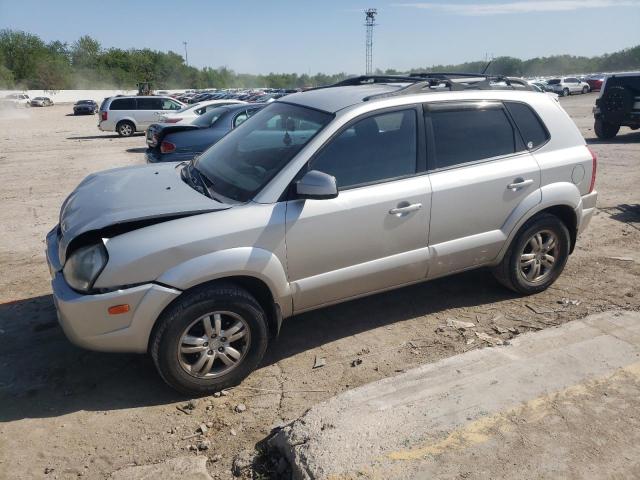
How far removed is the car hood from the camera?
3.16m

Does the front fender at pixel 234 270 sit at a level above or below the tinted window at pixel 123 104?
below

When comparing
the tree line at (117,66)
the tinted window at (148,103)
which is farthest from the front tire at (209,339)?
the tree line at (117,66)

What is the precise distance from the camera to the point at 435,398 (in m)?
3.18

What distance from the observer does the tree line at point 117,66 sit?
266 ft

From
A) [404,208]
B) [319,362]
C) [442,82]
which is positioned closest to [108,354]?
[319,362]

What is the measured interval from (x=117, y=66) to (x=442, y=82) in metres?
102

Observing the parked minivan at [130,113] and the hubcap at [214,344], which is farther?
the parked minivan at [130,113]

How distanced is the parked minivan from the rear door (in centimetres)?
1912

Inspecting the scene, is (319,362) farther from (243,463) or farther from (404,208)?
(404,208)

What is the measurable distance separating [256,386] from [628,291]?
3545 mm

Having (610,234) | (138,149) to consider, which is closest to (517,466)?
(610,234)

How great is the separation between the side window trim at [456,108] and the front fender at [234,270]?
1.44m

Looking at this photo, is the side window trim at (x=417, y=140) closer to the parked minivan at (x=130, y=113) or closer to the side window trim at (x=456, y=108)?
the side window trim at (x=456, y=108)

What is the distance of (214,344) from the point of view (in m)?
3.33
